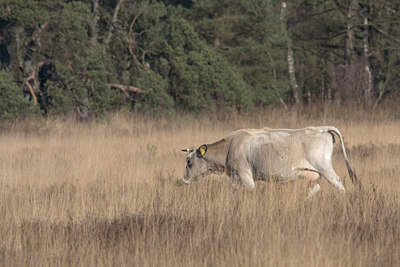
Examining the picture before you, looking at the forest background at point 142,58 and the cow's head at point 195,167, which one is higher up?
the forest background at point 142,58

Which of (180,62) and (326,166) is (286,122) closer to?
(180,62)

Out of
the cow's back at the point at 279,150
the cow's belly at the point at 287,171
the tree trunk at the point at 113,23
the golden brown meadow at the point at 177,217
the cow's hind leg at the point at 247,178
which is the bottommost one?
the golden brown meadow at the point at 177,217

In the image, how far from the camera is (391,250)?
18.7ft

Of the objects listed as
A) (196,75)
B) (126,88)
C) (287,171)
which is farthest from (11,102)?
(287,171)

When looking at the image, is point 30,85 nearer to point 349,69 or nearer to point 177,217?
point 349,69

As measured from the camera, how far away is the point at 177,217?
23.7ft

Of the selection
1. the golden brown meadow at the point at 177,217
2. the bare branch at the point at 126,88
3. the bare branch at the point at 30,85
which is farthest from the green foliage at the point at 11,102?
the golden brown meadow at the point at 177,217

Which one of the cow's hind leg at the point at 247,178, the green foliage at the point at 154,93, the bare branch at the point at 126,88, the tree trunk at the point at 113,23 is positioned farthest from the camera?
the tree trunk at the point at 113,23

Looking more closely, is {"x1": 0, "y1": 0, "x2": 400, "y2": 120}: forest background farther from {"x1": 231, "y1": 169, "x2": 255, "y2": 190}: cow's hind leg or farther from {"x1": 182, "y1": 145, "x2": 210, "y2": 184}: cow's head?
{"x1": 231, "y1": 169, "x2": 255, "y2": 190}: cow's hind leg

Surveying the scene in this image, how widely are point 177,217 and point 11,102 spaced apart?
1384 centimetres

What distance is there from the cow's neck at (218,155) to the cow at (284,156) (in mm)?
99

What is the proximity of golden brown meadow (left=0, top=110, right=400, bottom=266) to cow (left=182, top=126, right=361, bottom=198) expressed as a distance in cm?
19

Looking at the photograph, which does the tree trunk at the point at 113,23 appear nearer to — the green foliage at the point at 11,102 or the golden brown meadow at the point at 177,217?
the green foliage at the point at 11,102

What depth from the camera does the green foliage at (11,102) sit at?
20.0 metres
